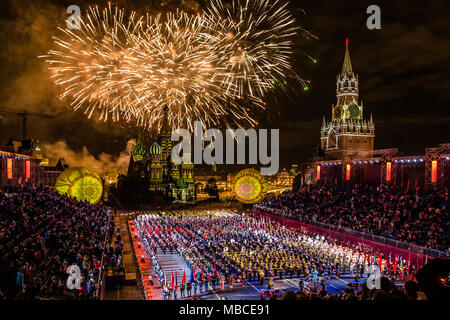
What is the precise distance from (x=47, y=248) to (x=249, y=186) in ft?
83.3

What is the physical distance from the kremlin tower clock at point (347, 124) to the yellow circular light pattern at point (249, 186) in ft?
124

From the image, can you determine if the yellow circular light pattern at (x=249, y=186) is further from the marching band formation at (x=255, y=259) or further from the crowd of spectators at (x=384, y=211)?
the marching band formation at (x=255, y=259)

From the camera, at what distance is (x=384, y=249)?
21312 mm

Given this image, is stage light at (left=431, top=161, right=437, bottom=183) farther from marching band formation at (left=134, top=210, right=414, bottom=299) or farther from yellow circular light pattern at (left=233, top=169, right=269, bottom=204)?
yellow circular light pattern at (left=233, top=169, right=269, bottom=204)

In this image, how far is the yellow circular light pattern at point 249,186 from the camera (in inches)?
1556

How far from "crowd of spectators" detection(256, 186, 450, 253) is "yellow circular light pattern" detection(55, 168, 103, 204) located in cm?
1799

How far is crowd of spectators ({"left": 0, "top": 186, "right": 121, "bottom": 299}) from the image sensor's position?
11.9 meters

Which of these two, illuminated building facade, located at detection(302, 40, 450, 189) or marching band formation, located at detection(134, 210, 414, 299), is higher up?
illuminated building facade, located at detection(302, 40, 450, 189)

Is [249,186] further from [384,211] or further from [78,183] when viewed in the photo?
[78,183]

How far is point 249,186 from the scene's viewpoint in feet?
130

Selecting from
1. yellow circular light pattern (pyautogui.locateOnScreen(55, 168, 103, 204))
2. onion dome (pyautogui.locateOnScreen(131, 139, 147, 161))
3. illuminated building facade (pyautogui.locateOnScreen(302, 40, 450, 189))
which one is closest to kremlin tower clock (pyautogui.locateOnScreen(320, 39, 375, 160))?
illuminated building facade (pyautogui.locateOnScreen(302, 40, 450, 189))
